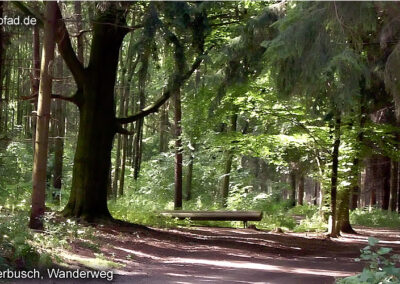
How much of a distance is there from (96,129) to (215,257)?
4.83 m

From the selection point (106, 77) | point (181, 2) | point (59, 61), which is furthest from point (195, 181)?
point (181, 2)

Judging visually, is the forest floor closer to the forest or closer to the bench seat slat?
the forest

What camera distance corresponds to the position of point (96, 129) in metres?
13.7

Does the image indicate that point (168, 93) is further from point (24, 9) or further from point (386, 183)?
point (386, 183)

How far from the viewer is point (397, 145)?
1692 cm

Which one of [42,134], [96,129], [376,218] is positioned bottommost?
[376,218]

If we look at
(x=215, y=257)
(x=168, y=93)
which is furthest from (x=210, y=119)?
(x=215, y=257)

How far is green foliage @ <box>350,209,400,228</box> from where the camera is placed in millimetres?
24884

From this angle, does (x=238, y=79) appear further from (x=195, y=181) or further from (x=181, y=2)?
(x=195, y=181)

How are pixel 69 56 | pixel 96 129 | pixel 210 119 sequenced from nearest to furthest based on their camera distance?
pixel 69 56
pixel 96 129
pixel 210 119

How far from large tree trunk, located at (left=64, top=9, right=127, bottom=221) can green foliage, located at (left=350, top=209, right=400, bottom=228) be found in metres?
16.3

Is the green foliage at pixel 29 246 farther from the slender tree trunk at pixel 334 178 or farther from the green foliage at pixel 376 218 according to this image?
the green foliage at pixel 376 218

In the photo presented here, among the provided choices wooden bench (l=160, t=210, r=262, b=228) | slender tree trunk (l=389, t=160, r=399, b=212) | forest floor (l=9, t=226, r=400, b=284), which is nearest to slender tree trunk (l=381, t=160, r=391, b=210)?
slender tree trunk (l=389, t=160, r=399, b=212)

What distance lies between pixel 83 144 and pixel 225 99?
16.7 ft
